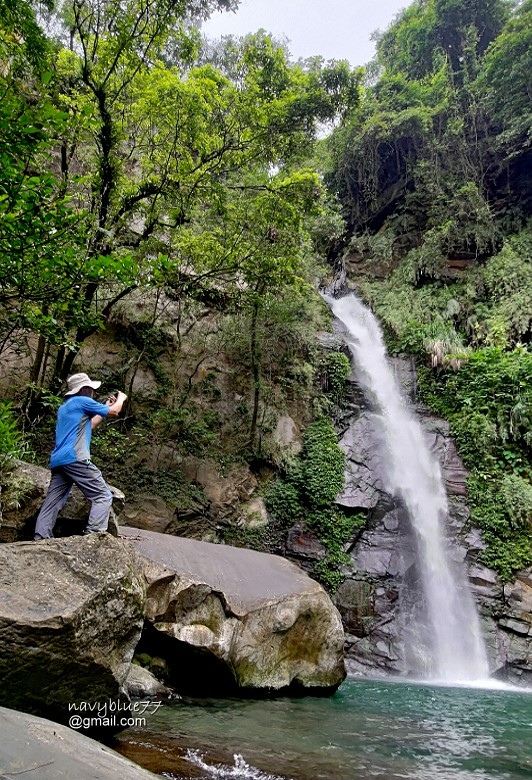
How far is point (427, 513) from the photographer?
1165cm

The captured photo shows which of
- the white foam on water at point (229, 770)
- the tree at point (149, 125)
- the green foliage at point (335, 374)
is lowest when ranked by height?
the white foam on water at point (229, 770)

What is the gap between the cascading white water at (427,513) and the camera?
937cm

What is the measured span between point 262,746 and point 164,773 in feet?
3.46

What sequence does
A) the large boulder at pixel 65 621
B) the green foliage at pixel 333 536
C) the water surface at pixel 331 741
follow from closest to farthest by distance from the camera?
the large boulder at pixel 65 621, the water surface at pixel 331 741, the green foliage at pixel 333 536

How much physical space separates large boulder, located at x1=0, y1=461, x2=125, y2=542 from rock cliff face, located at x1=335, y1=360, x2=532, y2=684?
6.93 m

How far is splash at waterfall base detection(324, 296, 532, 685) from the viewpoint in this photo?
9.34m

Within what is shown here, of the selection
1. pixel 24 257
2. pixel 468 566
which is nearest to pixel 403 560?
pixel 468 566

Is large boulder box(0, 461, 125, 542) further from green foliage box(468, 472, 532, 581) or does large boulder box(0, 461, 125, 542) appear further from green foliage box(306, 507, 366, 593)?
green foliage box(468, 472, 532, 581)

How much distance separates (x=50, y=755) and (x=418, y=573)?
9.67 meters

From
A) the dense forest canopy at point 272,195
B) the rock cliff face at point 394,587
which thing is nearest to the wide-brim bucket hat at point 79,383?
the dense forest canopy at point 272,195

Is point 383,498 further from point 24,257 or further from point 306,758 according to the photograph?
point 24,257

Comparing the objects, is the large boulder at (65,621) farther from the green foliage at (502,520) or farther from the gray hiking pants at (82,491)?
the green foliage at (502,520)

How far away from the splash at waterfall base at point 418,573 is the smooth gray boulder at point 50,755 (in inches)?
318

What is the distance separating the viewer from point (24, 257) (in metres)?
4.09
